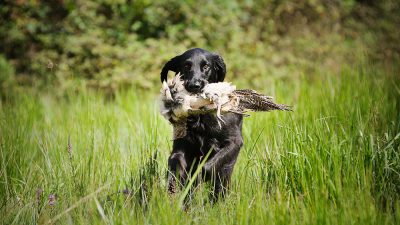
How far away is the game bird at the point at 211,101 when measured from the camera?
304cm

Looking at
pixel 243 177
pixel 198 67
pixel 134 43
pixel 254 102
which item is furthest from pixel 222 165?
pixel 134 43

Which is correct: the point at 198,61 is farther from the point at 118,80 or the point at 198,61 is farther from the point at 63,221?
the point at 118,80

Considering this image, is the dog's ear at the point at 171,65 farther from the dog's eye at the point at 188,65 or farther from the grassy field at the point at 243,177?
the grassy field at the point at 243,177

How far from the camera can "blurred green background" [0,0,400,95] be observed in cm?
847

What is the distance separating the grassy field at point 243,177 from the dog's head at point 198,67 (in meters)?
0.50

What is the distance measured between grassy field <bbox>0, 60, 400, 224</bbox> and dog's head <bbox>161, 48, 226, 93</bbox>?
19.6 inches

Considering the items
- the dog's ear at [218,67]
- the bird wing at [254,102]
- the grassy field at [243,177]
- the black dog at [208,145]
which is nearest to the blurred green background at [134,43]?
the grassy field at [243,177]

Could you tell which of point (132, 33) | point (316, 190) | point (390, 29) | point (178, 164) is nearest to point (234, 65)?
point (132, 33)

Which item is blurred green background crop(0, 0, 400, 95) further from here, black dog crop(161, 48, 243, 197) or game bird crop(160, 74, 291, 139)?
game bird crop(160, 74, 291, 139)

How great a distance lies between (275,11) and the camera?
10148 mm

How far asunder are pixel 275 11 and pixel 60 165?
24.6 feet

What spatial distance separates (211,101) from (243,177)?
2.38ft

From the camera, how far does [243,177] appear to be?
3514mm

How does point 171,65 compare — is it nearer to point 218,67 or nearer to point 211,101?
point 218,67
